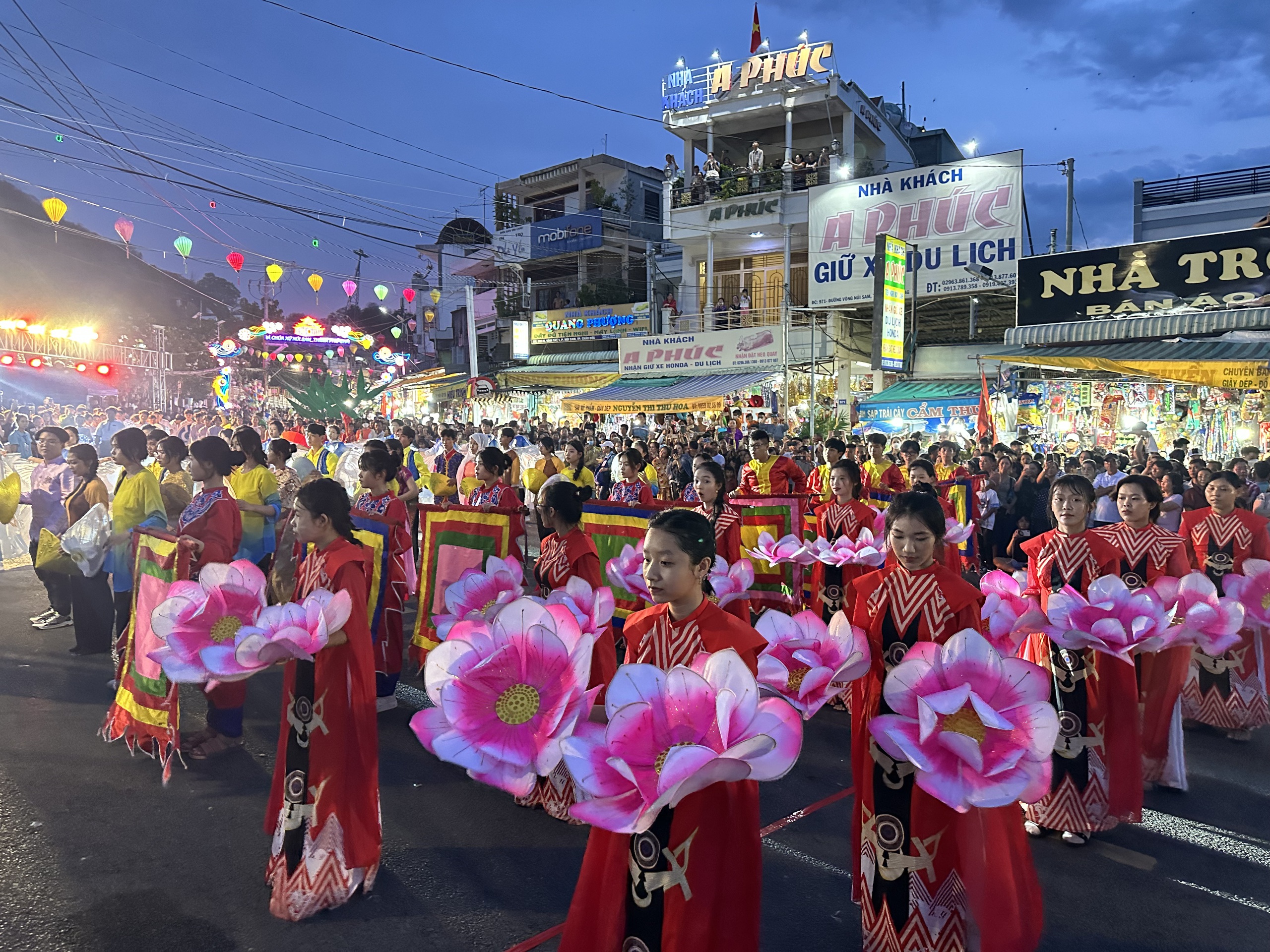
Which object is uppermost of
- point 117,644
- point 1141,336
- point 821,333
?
point 821,333

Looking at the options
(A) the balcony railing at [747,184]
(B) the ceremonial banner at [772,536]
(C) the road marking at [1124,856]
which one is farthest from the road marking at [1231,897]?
(A) the balcony railing at [747,184]

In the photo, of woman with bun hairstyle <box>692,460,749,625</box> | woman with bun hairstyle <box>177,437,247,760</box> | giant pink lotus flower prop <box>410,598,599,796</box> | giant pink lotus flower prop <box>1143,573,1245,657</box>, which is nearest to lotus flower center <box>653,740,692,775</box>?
giant pink lotus flower prop <box>410,598,599,796</box>

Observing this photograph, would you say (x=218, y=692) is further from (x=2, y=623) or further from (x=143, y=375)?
(x=143, y=375)

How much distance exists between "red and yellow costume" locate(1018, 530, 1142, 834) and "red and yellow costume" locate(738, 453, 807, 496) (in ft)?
13.2

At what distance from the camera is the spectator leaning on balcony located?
839 inches

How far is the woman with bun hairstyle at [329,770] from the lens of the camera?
2.88 metres

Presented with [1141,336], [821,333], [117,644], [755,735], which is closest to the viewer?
[755,735]

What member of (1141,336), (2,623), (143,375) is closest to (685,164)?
(1141,336)

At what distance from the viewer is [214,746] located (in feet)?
14.6

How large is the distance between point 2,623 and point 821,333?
17.3m

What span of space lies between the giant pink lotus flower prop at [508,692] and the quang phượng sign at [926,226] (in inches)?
636

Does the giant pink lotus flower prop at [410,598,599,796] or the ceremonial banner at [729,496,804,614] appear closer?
the giant pink lotus flower prop at [410,598,599,796]

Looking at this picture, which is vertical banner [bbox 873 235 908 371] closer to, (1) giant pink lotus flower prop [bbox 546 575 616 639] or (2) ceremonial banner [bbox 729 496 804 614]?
(2) ceremonial banner [bbox 729 496 804 614]

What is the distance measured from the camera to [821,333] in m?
19.9
